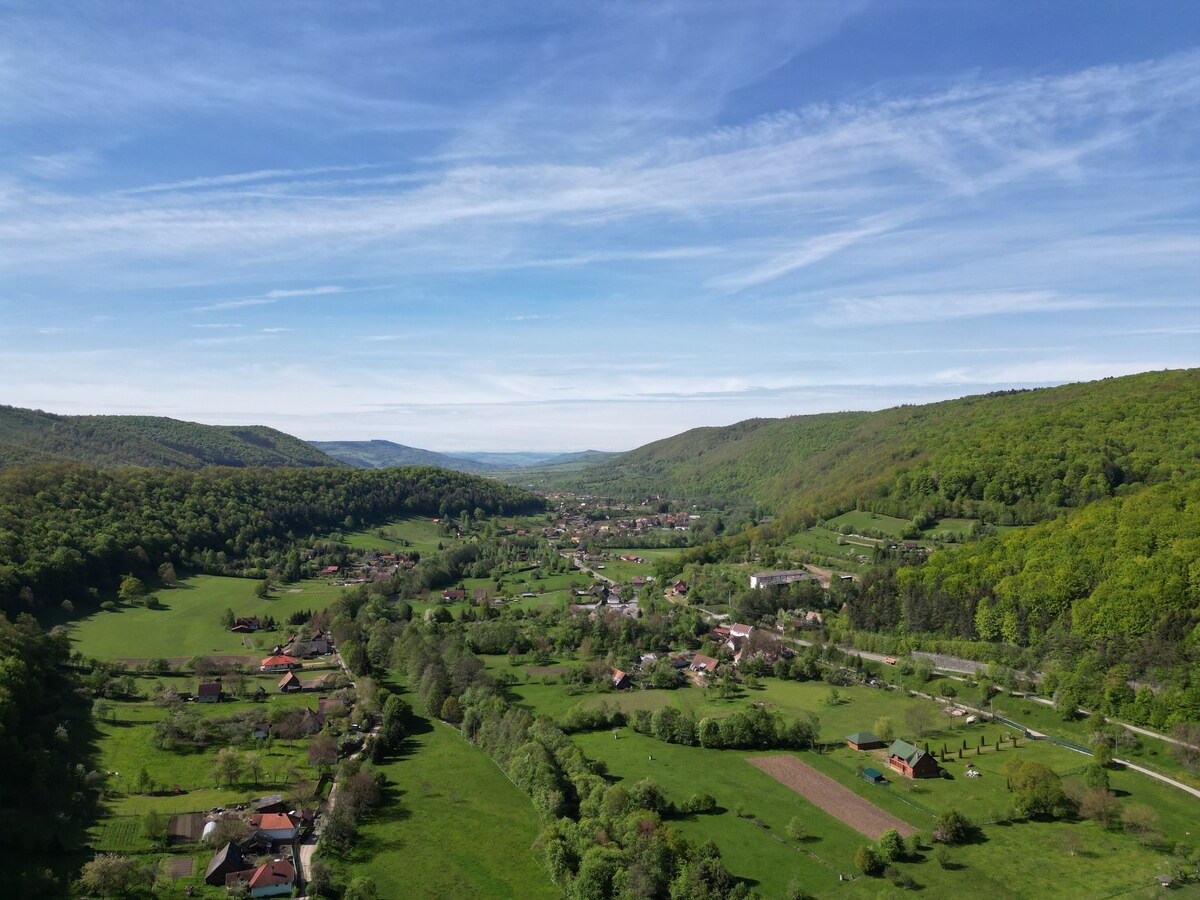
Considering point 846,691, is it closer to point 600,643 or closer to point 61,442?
point 600,643

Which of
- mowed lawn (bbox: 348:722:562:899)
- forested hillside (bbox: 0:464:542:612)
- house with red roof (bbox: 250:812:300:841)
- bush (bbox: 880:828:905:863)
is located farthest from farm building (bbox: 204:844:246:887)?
forested hillside (bbox: 0:464:542:612)

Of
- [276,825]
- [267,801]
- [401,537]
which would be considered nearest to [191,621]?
[267,801]

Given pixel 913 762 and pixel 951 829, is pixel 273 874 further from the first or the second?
pixel 913 762

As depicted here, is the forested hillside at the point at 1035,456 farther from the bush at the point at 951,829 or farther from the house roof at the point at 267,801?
the house roof at the point at 267,801

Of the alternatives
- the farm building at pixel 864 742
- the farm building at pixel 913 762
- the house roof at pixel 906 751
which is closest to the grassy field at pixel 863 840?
the farm building at pixel 913 762

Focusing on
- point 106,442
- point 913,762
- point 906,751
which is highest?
point 106,442

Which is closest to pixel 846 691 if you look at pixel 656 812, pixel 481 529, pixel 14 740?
pixel 656 812

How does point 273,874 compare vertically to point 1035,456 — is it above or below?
below
